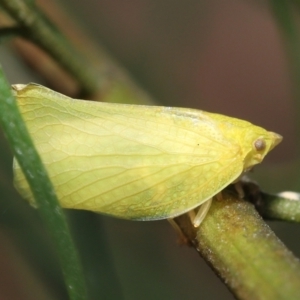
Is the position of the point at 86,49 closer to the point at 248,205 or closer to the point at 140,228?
the point at 140,228

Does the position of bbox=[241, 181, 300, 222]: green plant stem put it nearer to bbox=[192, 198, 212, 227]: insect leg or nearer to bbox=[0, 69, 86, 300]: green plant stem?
bbox=[192, 198, 212, 227]: insect leg

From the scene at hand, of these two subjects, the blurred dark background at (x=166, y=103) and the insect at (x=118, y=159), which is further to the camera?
the blurred dark background at (x=166, y=103)

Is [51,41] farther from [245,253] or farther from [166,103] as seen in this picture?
[166,103]

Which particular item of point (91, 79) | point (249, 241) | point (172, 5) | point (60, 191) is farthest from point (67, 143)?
point (172, 5)

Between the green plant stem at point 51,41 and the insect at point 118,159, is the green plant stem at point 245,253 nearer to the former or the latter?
the insect at point 118,159

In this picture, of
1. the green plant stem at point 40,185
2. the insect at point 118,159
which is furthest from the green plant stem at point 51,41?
the green plant stem at point 40,185

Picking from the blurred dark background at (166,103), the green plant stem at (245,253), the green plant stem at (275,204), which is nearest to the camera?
the green plant stem at (245,253)

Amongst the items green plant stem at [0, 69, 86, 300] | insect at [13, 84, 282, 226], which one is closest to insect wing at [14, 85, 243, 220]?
insect at [13, 84, 282, 226]
